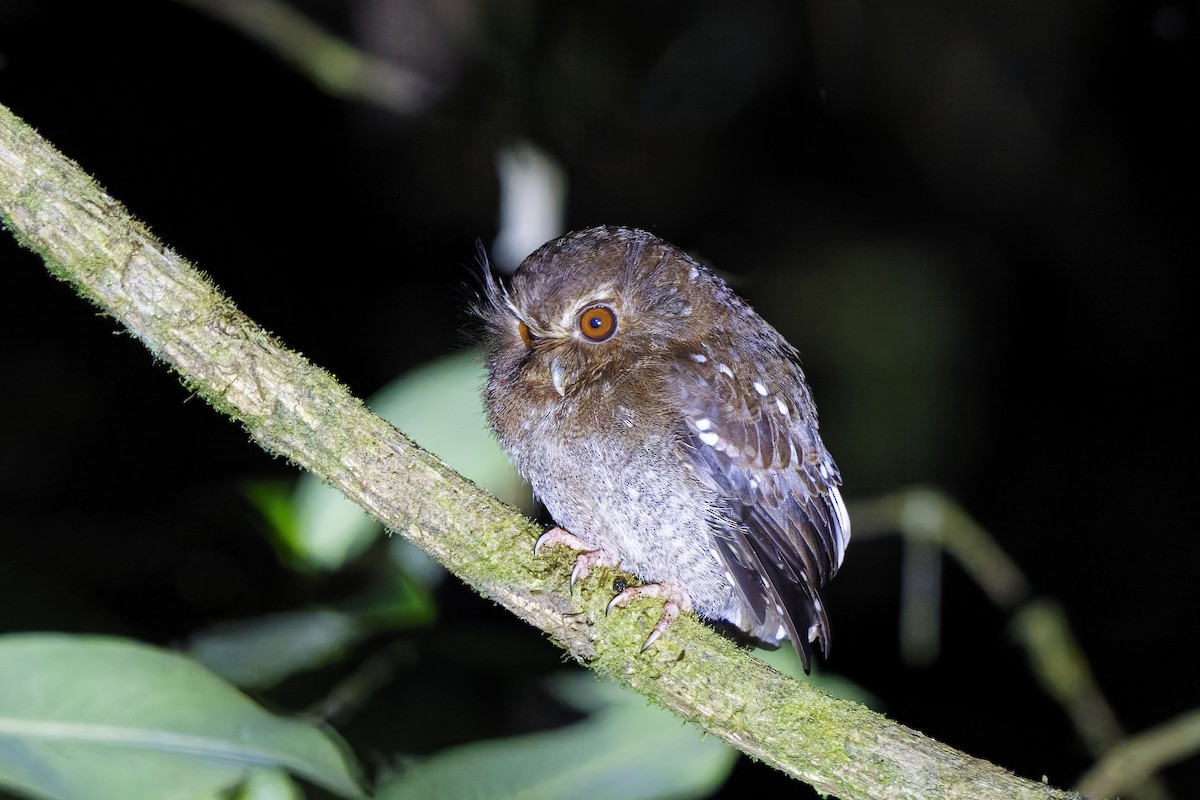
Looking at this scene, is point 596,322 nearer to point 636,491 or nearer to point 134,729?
point 636,491

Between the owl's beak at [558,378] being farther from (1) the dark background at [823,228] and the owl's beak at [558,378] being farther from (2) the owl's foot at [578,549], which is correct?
(1) the dark background at [823,228]

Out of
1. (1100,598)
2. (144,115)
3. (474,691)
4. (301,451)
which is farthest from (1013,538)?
(144,115)

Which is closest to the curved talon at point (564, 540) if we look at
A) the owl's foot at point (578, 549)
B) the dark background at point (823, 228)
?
the owl's foot at point (578, 549)

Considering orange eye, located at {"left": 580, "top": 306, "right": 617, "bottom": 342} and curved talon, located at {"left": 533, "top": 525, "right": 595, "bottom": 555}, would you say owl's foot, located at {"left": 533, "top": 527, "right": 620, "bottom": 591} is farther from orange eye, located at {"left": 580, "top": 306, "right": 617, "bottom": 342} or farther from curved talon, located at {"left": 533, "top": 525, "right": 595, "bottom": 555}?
orange eye, located at {"left": 580, "top": 306, "right": 617, "bottom": 342}

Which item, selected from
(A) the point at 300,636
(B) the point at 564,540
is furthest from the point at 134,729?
(B) the point at 564,540

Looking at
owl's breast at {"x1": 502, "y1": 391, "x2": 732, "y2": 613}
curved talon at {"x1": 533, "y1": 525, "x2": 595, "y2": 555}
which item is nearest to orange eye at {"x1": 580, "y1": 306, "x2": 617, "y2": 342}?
owl's breast at {"x1": 502, "y1": 391, "x2": 732, "y2": 613}
